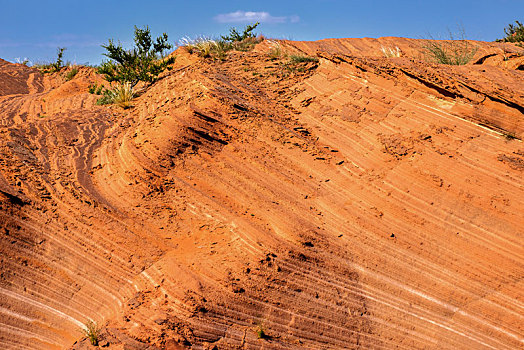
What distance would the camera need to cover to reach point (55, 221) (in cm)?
532

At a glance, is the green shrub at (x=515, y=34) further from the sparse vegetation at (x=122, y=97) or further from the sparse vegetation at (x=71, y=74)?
the sparse vegetation at (x=71, y=74)

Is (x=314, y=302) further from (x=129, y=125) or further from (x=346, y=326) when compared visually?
(x=129, y=125)

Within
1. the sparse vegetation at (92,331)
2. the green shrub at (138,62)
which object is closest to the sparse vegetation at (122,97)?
the green shrub at (138,62)

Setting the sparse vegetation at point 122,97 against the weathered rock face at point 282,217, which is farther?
the sparse vegetation at point 122,97

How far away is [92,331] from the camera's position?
4086 millimetres

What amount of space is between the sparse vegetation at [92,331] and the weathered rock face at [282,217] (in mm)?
73

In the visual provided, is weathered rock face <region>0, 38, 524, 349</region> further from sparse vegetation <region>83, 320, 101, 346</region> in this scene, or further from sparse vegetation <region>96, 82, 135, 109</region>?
sparse vegetation <region>96, 82, 135, 109</region>

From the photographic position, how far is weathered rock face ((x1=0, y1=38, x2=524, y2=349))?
4.49 m

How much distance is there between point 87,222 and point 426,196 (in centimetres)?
489

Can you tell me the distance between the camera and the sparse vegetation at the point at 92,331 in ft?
13.2

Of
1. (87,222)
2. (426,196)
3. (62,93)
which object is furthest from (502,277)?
(62,93)

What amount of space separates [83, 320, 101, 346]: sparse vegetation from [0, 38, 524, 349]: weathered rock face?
7 centimetres

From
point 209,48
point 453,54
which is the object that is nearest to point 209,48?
point 209,48

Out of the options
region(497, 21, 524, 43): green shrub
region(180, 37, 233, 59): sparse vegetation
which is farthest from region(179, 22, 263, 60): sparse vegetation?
region(497, 21, 524, 43): green shrub
